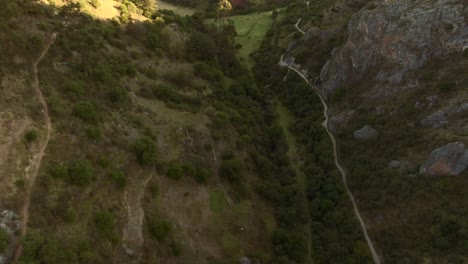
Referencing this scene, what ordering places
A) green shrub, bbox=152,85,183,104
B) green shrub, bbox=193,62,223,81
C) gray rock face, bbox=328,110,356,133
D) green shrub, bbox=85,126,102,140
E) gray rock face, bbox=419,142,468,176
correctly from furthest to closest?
green shrub, bbox=193,62,223,81, gray rock face, bbox=328,110,356,133, green shrub, bbox=152,85,183,104, gray rock face, bbox=419,142,468,176, green shrub, bbox=85,126,102,140

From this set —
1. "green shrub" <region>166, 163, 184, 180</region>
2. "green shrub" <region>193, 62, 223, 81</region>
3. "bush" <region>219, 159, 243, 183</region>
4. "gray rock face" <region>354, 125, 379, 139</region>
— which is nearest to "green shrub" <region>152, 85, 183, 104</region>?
"green shrub" <region>193, 62, 223, 81</region>

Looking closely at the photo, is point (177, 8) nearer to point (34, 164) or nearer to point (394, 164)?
point (394, 164)

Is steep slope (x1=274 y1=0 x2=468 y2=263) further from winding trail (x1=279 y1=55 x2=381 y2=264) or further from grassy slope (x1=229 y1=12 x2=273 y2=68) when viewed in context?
grassy slope (x1=229 y1=12 x2=273 y2=68)

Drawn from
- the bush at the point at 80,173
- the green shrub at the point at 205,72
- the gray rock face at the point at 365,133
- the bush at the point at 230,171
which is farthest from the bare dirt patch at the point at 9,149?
the gray rock face at the point at 365,133

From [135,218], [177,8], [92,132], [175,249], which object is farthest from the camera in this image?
[177,8]

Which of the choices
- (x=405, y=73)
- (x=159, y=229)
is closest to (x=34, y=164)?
(x=159, y=229)

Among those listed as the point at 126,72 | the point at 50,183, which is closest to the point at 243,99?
the point at 126,72

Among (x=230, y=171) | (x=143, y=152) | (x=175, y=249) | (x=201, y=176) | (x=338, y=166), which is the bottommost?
(x=175, y=249)
